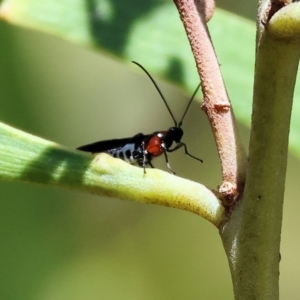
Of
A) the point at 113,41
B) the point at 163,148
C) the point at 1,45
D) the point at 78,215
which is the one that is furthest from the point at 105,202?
the point at 113,41

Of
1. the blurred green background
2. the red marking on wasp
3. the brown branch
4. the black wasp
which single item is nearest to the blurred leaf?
the black wasp

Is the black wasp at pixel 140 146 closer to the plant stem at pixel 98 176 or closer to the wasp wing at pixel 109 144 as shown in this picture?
the wasp wing at pixel 109 144

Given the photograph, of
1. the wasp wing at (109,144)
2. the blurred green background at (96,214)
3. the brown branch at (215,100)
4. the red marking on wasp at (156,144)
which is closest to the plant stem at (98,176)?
the brown branch at (215,100)

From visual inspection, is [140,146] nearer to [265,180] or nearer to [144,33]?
[144,33]

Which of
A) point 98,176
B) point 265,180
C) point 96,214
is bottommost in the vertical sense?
point 96,214

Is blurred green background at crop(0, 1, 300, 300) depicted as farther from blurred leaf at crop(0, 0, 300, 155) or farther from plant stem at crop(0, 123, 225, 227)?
plant stem at crop(0, 123, 225, 227)

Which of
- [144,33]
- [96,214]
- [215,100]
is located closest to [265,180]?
[215,100]

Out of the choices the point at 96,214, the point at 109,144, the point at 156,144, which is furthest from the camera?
the point at 96,214
